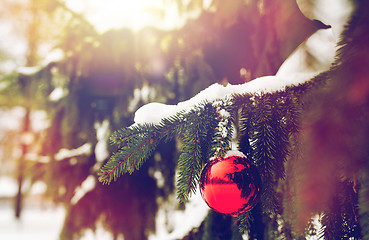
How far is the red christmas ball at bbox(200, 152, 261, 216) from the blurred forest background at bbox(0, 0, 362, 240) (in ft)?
4.28

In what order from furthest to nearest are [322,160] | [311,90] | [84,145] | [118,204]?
[84,145]
[118,204]
[311,90]
[322,160]

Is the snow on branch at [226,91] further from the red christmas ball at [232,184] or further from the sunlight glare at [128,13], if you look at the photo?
the sunlight glare at [128,13]

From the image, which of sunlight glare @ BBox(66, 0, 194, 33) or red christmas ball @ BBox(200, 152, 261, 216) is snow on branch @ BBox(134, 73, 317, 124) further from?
sunlight glare @ BBox(66, 0, 194, 33)

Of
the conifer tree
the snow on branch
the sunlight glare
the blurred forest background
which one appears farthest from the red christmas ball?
the sunlight glare

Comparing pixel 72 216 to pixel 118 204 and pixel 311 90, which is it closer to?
pixel 118 204

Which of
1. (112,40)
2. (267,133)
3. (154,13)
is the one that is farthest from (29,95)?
(267,133)

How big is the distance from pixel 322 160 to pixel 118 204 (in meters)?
1.80

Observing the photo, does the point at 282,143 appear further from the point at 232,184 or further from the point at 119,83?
the point at 119,83

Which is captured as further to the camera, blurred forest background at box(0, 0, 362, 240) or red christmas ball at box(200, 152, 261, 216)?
blurred forest background at box(0, 0, 362, 240)

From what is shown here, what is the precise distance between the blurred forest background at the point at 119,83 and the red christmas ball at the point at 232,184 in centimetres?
130

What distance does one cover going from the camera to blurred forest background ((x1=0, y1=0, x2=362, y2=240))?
6.90 feet

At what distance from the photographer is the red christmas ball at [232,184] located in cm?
76

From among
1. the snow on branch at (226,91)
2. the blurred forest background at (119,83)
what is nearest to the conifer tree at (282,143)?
the snow on branch at (226,91)

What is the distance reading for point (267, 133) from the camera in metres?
0.80
